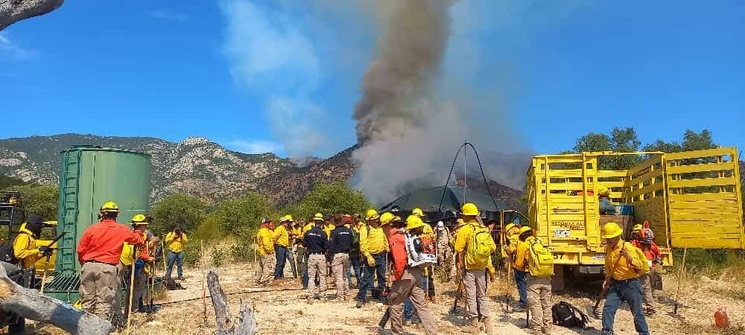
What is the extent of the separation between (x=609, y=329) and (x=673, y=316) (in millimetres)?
3622

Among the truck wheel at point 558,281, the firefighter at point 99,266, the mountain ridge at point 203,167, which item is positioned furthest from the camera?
the mountain ridge at point 203,167

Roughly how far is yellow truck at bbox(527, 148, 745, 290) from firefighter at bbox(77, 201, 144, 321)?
7.62 meters

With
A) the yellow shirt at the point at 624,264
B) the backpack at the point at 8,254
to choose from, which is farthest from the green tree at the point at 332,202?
the yellow shirt at the point at 624,264

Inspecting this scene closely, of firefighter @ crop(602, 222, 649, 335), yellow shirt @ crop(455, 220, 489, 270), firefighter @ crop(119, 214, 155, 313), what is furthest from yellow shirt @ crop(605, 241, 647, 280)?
firefighter @ crop(119, 214, 155, 313)

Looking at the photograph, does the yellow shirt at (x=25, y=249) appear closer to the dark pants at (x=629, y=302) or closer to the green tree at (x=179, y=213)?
the dark pants at (x=629, y=302)

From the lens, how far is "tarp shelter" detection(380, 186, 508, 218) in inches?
658

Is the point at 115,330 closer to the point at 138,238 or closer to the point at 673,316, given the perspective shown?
the point at 138,238

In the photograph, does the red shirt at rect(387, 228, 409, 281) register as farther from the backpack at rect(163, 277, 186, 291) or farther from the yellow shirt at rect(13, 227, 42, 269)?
the backpack at rect(163, 277, 186, 291)

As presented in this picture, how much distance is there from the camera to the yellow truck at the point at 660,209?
411 inches

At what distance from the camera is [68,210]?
1065 cm

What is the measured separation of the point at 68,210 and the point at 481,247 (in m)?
7.82

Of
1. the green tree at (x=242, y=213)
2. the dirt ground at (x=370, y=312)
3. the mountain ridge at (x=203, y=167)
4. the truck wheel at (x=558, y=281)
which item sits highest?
the mountain ridge at (x=203, y=167)

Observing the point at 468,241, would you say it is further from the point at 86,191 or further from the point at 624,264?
the point at 86,191

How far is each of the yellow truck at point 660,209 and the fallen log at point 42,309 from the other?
8224 mm
